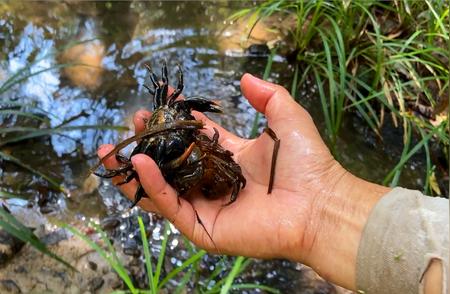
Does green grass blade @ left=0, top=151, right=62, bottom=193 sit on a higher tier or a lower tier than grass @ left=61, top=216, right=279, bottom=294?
higher

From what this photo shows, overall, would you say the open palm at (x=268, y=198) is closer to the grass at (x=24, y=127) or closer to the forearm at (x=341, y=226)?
the forearm at (x=341, y=226)

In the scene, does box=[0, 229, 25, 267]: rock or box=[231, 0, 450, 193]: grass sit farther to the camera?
box=[231, 0, 450, 193]: grass

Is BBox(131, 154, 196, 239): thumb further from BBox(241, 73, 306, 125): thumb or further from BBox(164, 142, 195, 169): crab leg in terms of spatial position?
BBox(241, 73, 306, 125): thumb

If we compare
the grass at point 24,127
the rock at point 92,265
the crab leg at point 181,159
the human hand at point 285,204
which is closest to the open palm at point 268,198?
the human hand at point 285,204

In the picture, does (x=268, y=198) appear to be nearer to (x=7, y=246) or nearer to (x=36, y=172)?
(x=7, y=246)

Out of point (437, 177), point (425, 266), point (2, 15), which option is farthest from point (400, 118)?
point (2, 15)

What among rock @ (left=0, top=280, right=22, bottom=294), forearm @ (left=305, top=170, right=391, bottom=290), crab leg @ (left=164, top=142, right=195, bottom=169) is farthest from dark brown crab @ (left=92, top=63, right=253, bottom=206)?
rock @ (left=0, top=280, right=22, bottom=294)
